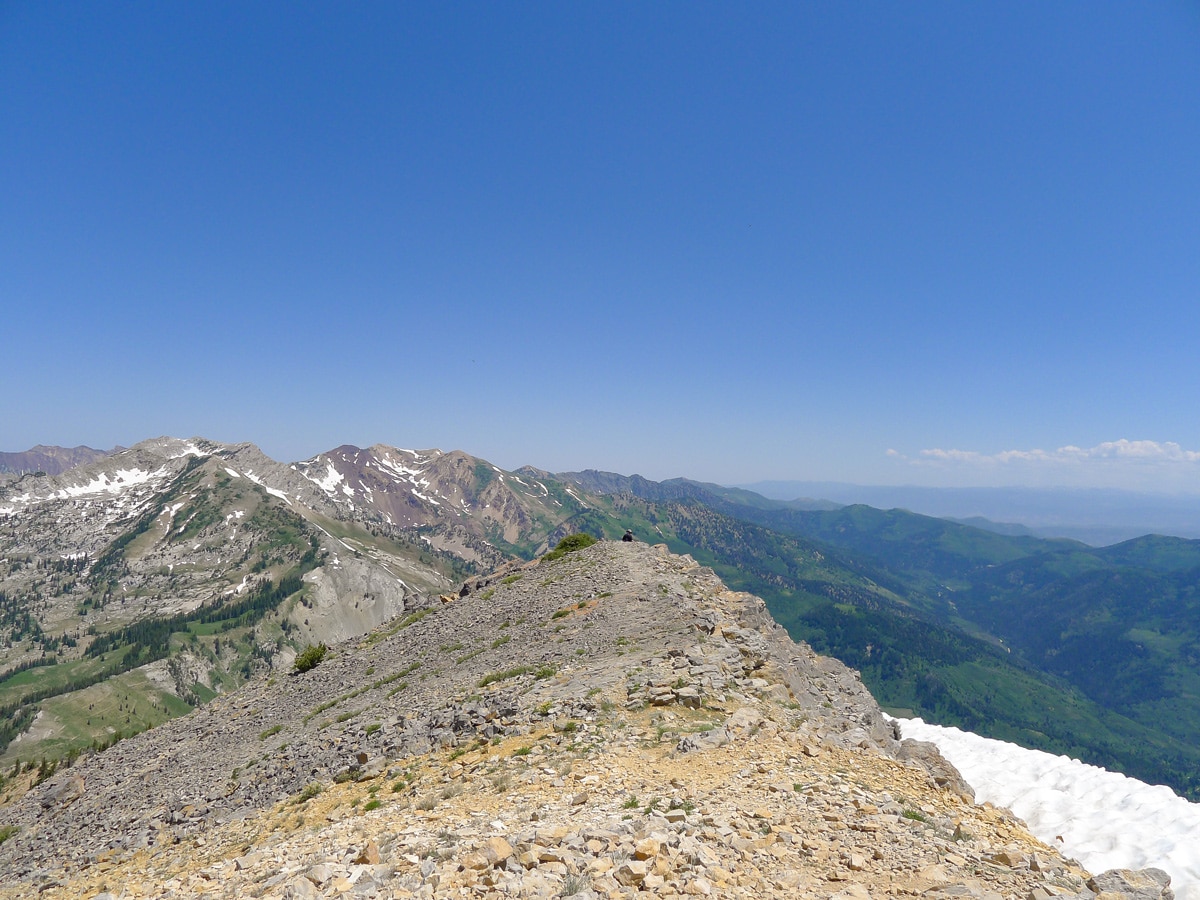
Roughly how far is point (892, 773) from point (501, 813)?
12228 millimetres

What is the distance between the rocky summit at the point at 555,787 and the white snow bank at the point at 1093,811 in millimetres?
7615

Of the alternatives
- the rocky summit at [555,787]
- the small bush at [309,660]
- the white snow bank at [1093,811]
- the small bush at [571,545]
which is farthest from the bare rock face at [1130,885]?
the small bush at [309,660]

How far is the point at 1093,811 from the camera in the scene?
89.5 feet

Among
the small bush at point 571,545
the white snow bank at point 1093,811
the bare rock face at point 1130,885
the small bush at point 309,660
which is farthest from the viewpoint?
the small bush at point 571,545

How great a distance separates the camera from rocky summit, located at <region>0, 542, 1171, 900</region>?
10977 mm

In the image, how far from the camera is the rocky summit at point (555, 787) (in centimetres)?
1098

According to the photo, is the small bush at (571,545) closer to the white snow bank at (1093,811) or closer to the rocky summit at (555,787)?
the rocky summit at (555,787)

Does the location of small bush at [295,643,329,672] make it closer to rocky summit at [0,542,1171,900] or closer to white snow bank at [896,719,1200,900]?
rocky summit at [0,542,1171,900]

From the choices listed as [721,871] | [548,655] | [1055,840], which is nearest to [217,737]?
[548,655]

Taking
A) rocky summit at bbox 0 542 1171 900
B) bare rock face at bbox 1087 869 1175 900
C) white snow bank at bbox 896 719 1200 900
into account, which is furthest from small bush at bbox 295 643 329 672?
bare rock face at bbox 1087 869 1175 900

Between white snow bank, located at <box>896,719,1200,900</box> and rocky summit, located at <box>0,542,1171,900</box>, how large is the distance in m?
7.62

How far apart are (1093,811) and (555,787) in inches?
1165

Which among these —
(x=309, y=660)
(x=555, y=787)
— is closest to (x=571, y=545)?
(x=309, y=660)

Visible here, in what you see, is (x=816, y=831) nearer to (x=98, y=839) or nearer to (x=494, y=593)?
(x=98, y=839)
